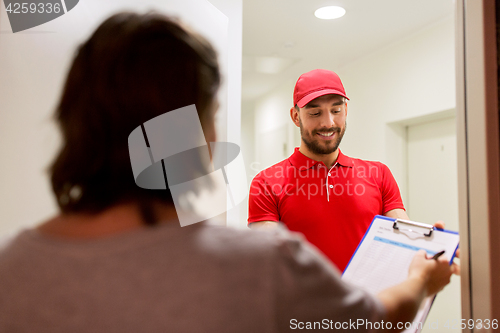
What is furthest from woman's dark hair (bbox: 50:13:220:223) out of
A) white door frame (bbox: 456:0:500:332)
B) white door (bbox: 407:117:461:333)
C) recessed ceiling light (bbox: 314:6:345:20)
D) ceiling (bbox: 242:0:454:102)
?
white door (bbox: 407:117:461:333)

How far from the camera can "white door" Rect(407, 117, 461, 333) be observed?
76.2 inches

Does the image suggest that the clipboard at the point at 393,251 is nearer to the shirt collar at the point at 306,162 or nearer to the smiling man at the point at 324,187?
the smiling man at the point at 324,187

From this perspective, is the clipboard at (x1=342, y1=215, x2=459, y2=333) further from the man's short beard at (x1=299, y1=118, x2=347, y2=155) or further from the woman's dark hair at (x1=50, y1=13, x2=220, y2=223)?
the man's short beard at (x1=299, y1=118, x2=347, y2=155)

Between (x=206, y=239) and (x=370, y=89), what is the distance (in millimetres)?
2341

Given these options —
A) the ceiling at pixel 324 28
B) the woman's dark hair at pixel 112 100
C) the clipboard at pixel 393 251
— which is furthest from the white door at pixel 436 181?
the woman's dark hair at pixel 112 100

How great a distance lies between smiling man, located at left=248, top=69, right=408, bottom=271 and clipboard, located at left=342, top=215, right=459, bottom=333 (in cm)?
36

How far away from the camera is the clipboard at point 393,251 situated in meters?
0.47

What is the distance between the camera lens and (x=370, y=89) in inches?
94.6

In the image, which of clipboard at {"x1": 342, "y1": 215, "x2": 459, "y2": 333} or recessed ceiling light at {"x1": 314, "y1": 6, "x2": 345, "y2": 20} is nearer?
clipboard at {"x1": 342, "y1": 215, "x2": 459, "y2": 333}

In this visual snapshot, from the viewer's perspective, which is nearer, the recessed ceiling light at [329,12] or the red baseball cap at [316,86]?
the red baseball cap at [316,86]

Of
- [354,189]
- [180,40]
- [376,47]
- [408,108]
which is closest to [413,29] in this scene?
[376,47]

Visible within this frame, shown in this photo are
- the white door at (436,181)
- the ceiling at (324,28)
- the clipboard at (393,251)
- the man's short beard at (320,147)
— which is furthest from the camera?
the white door at (436,181)

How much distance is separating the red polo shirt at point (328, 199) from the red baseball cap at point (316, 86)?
187mm

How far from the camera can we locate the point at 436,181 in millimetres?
2104
